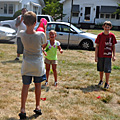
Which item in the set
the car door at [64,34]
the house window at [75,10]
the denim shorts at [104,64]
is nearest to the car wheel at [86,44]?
the car door at [64,34]

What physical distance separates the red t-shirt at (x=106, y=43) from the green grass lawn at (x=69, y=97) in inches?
34.8

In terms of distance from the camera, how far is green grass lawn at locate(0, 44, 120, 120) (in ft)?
12.2

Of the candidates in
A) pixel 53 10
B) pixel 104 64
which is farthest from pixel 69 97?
pixel 53 10

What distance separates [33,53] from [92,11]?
1250 inches

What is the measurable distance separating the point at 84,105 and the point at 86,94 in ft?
2.14

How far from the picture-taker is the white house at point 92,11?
33.0 m

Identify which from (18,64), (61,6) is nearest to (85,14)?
(61,6)

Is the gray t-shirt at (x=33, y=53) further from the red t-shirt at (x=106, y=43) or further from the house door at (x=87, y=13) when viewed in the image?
the house door at (x=87, y=13)

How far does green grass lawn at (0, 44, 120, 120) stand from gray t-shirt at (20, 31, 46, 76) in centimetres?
81

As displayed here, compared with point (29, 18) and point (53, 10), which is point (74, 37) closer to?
point (29, 18)

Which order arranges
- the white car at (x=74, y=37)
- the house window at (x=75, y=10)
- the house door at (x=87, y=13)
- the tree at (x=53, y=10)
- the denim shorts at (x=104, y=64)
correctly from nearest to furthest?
the denim shorts at (x=104, y=64)
the white car at (x=74, y=37)
the tree at (x=53, y=10)
the house window at (x=75, y=10)
the house door at (x=87, y=13)

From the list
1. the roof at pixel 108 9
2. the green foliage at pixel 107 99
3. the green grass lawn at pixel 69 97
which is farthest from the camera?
the roof at pixel 108 9

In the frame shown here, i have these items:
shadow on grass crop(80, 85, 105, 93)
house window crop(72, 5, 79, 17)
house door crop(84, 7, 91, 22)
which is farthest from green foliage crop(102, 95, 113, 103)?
house door crop(84, 7, 91, 22)

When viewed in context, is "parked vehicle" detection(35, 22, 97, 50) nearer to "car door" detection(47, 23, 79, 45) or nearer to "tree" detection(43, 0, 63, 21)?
"car door" detection(47, 23, 79, 45)
